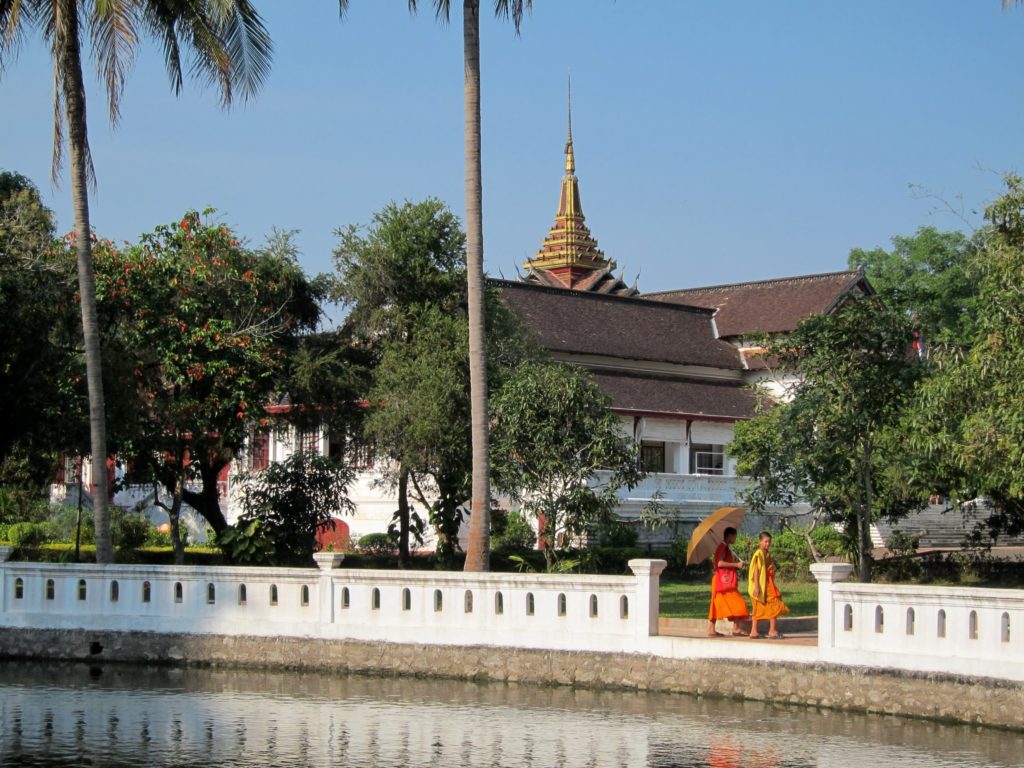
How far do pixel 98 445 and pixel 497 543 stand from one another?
14.4 meters

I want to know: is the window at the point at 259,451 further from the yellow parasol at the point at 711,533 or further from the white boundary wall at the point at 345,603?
the yellow parasol at the point at 711,533

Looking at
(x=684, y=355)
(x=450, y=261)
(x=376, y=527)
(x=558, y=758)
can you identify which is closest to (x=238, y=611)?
(x=558, y=758)

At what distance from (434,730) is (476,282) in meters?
7.77

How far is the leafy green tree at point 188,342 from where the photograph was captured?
1085 inches

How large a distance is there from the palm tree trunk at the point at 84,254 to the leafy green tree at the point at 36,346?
9.16ft

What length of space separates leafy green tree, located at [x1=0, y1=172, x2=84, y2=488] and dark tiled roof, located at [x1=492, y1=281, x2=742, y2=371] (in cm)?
1943

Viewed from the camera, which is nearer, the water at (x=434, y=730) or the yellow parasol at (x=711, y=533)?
the water at (x=434, y=730)

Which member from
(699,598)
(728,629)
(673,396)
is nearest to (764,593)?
(728,629)

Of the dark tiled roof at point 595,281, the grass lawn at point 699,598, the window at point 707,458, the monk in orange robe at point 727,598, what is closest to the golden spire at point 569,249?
the dark tiled roof at point 595,281

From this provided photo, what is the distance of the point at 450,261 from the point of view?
30812mm

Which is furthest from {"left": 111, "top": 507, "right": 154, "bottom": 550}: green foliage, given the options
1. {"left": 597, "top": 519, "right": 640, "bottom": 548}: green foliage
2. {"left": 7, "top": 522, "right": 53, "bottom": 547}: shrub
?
{"left": 597, "top": 519, "right": 640, "bottom": 548}: green foliage

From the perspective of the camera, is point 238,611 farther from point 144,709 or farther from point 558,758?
point 558,758

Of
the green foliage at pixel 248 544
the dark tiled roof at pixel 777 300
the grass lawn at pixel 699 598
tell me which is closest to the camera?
the grass lawn at pixel 699 598

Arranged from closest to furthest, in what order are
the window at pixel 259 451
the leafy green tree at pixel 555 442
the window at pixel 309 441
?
the leafy green tree at pixel 555 442, the window at pixel 309 441, the window at pixel 259 451
